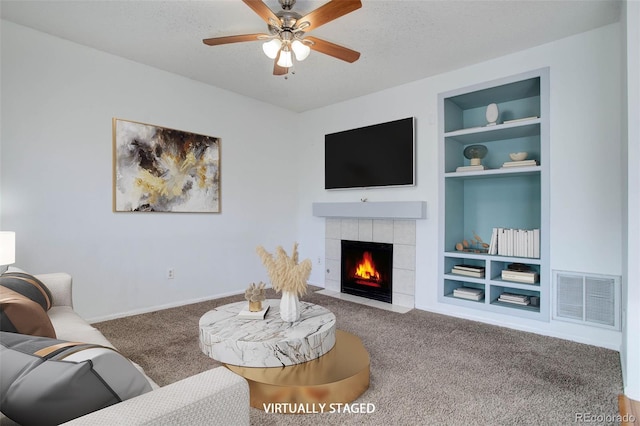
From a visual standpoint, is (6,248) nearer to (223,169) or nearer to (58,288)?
(58,288)

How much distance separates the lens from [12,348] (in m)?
0.86

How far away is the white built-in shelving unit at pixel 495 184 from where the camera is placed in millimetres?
3064

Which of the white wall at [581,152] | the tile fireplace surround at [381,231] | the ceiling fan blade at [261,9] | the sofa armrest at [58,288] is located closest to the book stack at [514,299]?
the white wall at [581,152]

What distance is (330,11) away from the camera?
2035 millimetres

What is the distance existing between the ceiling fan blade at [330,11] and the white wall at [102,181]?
223cm

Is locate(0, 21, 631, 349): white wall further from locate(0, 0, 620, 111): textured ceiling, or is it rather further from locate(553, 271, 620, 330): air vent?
locate(0, 0, 620, 111): textured ceiling

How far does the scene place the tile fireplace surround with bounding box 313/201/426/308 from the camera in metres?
3.91

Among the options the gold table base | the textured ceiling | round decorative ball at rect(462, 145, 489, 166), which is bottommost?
the gold table base

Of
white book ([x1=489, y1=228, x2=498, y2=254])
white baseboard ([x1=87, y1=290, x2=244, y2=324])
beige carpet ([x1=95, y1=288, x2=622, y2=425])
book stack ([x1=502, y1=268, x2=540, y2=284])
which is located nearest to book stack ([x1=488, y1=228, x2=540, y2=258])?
white book ([x1=489, y1=228, x2=498, y2=254])

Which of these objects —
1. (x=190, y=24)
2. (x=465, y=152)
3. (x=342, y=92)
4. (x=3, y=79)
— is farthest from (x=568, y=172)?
(x=3, y=79)

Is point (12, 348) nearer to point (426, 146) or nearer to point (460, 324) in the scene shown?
point (460, 324)

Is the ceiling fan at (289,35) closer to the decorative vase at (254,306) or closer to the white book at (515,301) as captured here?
the decorative vase at (254,306)

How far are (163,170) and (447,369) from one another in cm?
331

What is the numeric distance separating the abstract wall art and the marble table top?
6.34ft
